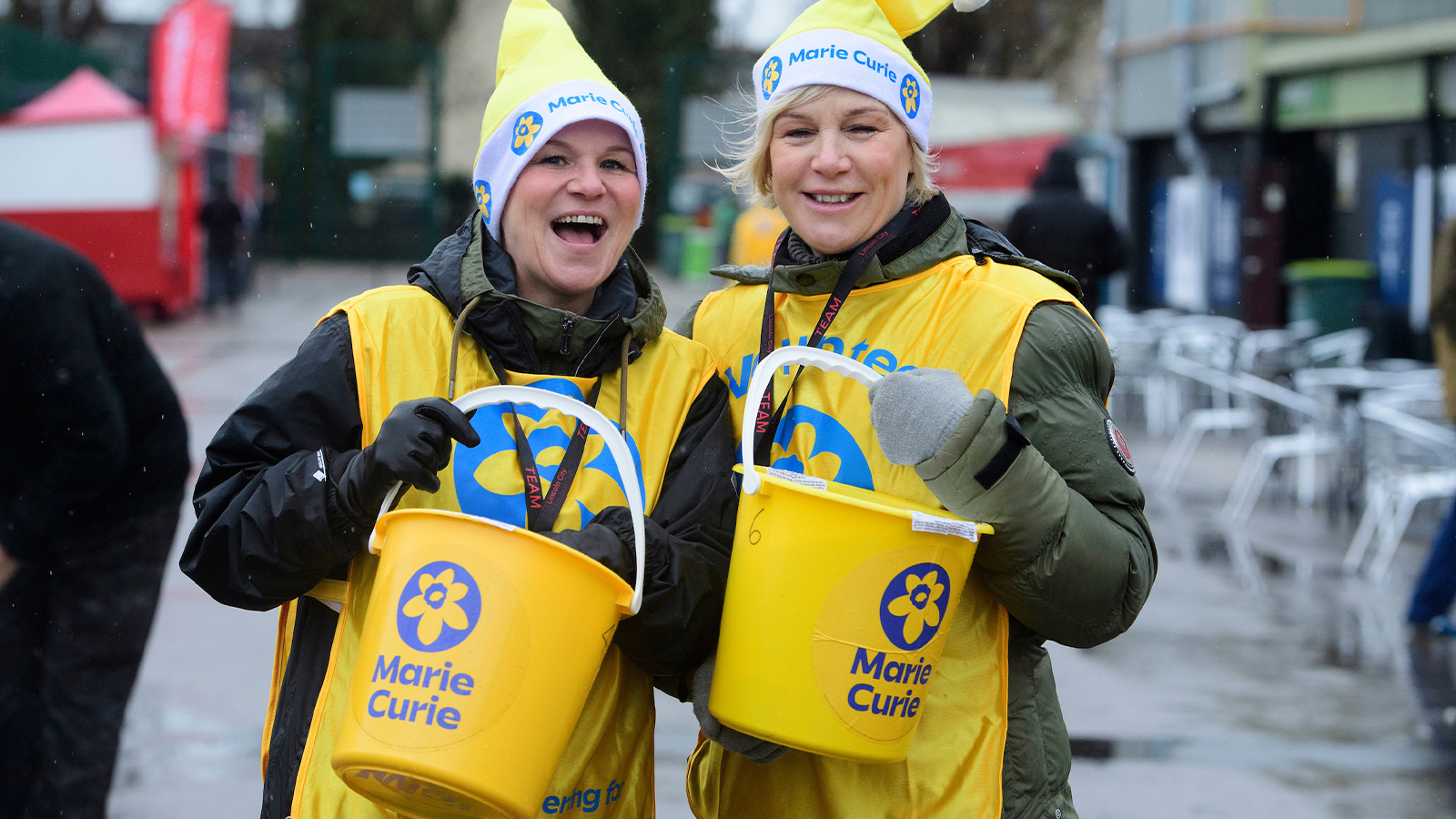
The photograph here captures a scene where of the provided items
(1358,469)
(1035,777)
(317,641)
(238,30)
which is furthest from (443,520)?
(238,30)

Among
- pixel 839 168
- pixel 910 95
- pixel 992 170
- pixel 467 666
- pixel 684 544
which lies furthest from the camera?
pixel 992 170

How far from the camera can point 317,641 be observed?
1985mm

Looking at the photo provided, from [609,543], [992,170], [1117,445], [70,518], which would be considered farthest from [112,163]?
[1117,445]

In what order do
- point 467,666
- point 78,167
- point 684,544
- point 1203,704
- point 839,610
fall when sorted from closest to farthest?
point 467,666 → point 839,610 → point 684,544 → point 1203,704 → point 78,167

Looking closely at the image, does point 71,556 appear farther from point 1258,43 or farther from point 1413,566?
point 1258,43

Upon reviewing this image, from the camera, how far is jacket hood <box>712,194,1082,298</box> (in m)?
2.09

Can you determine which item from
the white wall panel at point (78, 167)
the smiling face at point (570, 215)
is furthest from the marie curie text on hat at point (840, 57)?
the white wall panel at point (78, 167)

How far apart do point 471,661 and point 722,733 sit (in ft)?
1.40

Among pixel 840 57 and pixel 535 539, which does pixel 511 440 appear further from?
pixel 840 57

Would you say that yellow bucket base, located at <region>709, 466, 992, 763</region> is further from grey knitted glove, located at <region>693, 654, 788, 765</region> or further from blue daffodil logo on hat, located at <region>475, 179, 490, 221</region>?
blue daffodil logo on hat, located at <region>475, 179, 490, 221</region>

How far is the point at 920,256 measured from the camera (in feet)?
6.87

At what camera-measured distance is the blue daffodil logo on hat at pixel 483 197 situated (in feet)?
7.08

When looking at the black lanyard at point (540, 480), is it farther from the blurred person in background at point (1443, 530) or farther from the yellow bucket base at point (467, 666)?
the blurred person in background at point (1443, 530)

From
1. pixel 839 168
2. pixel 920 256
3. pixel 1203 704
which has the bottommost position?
pixel 1203 704
